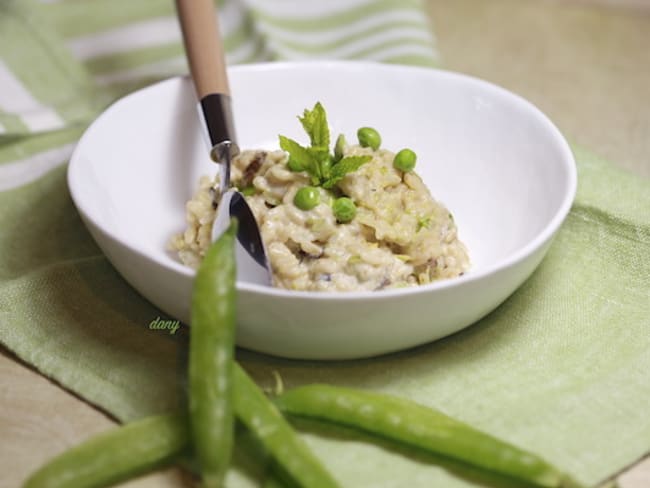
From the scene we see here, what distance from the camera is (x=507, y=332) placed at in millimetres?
2545

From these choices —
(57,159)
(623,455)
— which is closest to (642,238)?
(623,455)

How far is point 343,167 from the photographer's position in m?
2.59

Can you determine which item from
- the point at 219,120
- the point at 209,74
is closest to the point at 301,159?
the point at 219,120

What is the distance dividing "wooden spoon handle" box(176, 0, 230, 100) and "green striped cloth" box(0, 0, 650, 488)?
0.66 m

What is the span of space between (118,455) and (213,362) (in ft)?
0.97

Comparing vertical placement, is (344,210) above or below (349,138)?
above

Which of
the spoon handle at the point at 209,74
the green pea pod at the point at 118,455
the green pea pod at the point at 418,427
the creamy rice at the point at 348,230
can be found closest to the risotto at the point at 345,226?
the creamy rice at the point at 348,230

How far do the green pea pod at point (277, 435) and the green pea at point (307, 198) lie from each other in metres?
0.56

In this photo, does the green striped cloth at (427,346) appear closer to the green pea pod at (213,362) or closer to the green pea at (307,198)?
the green pea pod at (213,362)

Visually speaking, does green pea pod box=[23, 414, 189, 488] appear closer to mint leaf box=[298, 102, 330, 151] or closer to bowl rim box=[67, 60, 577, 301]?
bowl rim box=[67, 60, 577, 301]

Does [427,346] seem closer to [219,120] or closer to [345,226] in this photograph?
[345,226]

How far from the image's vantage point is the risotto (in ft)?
8.02

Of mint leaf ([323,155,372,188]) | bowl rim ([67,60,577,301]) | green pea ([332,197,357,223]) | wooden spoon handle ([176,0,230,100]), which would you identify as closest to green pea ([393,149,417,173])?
mint leaf ([323,155,372,188])

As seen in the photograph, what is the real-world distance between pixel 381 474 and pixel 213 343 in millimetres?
481
